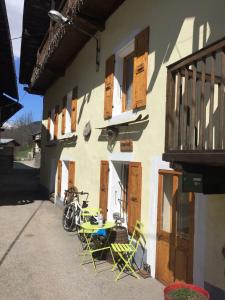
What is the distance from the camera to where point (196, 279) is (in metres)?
5.56

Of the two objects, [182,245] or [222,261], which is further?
[182,245]

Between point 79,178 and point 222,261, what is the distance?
7230 millimetres

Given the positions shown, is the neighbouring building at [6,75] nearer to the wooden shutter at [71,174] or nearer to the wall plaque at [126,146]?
the wooden shutter at [71,174]

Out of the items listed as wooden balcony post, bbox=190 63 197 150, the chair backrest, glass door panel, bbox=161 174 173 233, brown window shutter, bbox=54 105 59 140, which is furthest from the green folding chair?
brown window shutter, bbox=54 105 59 140

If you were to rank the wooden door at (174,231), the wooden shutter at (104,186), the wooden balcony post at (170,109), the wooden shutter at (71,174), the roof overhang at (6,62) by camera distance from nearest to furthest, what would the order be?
the wooden balcony post at (170,109), the wooden door at (174,231), the wooden shutter at (104,186), the wooden shutter at (71,174), the roof overhang at (6,62)

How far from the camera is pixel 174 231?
6.28 meters

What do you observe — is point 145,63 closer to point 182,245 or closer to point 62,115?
point 182,245

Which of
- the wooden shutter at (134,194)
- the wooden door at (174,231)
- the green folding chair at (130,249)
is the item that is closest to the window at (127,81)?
the wooden shutter at (134,194)

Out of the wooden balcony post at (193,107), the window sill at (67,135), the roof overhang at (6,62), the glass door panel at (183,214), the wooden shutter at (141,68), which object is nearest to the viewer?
the wooden balcony post at (193,107)

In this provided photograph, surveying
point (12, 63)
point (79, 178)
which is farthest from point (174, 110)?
point (12, 63)

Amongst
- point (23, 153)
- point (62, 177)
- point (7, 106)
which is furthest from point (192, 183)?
point (23, 153)

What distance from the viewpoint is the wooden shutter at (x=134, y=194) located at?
7449 mm

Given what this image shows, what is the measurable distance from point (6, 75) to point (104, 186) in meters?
13.4

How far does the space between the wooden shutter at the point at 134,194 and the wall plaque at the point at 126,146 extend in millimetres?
360
